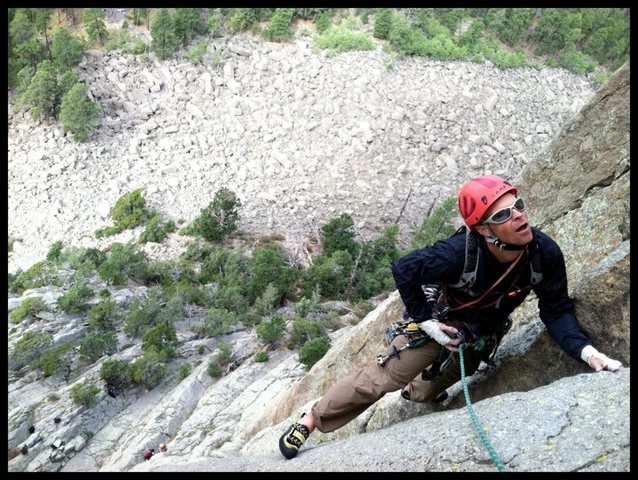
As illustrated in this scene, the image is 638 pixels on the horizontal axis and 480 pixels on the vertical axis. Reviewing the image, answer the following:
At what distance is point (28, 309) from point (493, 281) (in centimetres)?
2224

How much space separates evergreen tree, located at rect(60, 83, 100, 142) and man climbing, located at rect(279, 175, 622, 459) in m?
37.4

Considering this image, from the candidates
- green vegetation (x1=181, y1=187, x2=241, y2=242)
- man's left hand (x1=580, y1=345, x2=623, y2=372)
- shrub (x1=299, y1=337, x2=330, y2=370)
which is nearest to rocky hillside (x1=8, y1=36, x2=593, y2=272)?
green vegetation (x1=181, y1=187, x2=241, y2=242)

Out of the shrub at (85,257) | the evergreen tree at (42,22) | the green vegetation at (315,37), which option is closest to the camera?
the shrub at (85,257)

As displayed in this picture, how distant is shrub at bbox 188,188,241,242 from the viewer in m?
29.6

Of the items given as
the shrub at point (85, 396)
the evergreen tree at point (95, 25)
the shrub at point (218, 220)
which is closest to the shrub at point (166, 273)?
the shrub at point (218, 220)

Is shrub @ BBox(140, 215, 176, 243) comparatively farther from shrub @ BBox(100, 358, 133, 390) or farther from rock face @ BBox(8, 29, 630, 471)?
shrub @ BBox(100, 358, 133, 390)

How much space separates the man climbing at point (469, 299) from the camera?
12.3 feet

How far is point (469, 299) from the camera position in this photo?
13.6 feet

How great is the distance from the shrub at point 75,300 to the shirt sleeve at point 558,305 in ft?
72.2

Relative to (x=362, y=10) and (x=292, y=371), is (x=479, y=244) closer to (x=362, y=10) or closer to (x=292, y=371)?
(x=292, y=371)

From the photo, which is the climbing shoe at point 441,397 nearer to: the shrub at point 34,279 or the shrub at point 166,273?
the shrub at point 166,273

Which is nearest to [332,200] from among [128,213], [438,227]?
[438,227]

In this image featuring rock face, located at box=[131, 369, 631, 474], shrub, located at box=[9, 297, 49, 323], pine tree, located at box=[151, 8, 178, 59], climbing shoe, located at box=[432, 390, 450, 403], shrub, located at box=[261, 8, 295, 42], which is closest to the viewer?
rock face, located at box=[131, 369, 631, 474]

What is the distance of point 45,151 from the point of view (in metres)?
36.0
